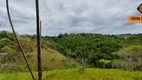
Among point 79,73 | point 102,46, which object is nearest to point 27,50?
point 79,73

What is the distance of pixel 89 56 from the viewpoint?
89.8 ft

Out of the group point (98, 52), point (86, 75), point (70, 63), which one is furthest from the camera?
point (98, 52)

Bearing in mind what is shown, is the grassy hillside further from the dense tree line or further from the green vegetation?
the dense tree line

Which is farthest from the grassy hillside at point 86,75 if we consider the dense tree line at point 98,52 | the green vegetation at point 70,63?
the dense tree line at point 98,52

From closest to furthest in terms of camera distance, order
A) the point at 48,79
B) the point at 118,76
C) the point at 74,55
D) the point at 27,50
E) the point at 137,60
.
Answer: the point at 48,79
the point at 118,76
the point at 137,60
the point at 27,50
the point at 74,55

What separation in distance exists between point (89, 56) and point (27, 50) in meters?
9.22

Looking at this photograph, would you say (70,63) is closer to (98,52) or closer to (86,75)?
(98,52)

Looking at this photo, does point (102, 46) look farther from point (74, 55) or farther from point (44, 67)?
point (44, 67)

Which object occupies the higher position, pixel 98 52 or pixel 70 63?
pixel 98 52

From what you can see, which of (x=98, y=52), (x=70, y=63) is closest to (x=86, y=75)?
(x=70, y=63)

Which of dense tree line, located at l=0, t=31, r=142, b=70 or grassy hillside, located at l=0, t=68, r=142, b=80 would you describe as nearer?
grassy hillside, located at l=0, t=68, r=142, b=80

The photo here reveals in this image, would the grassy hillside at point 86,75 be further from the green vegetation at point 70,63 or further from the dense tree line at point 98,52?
the dense tree line at point 98,52

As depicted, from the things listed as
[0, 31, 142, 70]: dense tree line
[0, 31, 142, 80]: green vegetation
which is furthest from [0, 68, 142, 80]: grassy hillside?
[0, 31, 142, 70]: dense tree line

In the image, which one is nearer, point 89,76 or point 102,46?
point 89,76
